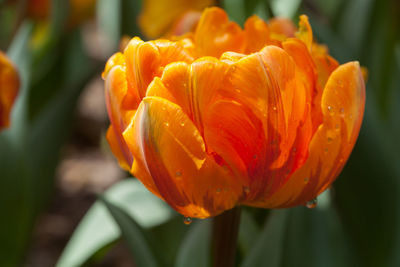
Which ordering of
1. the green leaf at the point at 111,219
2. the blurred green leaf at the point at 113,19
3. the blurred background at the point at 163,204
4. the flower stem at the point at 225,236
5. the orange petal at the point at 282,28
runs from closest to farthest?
1. the flower stem at the point at 225,236
2. the orange petal at the point at 282,28
3. the blurred background at the point at 163,204
4. the green leaf at the point at 111,219
5. the blurred green leaf at the point at 113,19

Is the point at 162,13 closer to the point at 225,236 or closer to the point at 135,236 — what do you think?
the point at 135,236

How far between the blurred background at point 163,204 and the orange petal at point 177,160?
237 mm

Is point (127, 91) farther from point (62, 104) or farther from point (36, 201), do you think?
point (36, 201)

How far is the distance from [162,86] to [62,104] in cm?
79

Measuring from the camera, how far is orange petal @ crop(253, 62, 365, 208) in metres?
0.46

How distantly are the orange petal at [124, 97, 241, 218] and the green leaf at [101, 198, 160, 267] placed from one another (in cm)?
23

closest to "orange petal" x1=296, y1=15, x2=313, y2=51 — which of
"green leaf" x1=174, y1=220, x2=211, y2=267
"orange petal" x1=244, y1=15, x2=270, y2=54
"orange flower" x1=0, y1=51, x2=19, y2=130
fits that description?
"orange petal" x1=244, y1=15, x2=270, y2=54

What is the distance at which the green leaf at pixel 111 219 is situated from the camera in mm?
917

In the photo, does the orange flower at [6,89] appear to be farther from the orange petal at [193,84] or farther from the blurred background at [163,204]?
the orange petal at [193,84]

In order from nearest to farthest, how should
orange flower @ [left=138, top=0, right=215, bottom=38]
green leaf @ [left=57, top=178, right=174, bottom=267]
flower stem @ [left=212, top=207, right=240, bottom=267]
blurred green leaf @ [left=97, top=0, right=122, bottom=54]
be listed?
flower stem @ [left=212, top=207, right=240, bottom=267], green leaf @ [left=57, top=178, right=174, bottom=267], orange flower @ [left=138, top=0, right=215, bottom=38], blurred green leaf @ [left=97, top=0, right=122, bottom=54]

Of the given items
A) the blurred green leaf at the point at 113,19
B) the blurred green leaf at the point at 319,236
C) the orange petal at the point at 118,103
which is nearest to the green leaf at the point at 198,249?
the blurred green leaf at the point at 319,236

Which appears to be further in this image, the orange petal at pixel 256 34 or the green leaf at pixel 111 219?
the green leaf at pixel 111 219

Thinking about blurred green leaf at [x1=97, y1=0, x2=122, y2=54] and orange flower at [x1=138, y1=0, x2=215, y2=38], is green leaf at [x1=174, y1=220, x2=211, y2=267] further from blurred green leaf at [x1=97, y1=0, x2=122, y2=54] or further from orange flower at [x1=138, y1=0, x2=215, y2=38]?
blurred green leaf at [x1=97, y1=0, x2=122, y2=54]

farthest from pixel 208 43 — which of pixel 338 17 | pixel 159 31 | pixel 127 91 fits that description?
pixel 338 17
